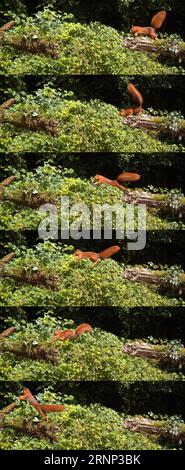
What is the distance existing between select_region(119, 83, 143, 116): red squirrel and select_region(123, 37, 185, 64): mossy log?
9.9 inches

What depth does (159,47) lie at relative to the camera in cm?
716

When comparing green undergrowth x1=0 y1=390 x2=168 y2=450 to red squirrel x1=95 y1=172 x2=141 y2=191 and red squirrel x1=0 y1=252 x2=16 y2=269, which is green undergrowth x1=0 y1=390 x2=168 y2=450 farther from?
red squirrel x1=95 y1=172 x2=141 y2=191

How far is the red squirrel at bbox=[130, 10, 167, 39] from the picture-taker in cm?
711

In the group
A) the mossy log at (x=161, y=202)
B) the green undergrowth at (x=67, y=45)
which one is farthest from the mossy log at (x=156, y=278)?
the green undergrowth at (x=67, y=45)

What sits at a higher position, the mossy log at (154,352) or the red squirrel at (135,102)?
the red squirrel at (135,102)

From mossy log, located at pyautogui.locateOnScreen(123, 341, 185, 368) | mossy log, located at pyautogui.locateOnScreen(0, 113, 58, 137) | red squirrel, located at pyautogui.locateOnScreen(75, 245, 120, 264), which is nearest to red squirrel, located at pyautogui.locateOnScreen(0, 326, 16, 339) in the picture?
red squirrel, located at pyautogui.locateOnScreen(75, 245, 120, 264)

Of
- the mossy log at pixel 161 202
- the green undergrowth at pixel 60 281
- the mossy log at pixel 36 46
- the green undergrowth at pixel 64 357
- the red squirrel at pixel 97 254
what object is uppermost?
the mossy log at pixel 36 46

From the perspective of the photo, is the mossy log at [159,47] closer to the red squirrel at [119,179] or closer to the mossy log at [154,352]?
the red squirrel at [119,179]

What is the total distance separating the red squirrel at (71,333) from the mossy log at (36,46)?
1.77 meters

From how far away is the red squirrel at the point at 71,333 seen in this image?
7.09 meters

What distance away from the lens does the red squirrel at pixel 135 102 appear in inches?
280

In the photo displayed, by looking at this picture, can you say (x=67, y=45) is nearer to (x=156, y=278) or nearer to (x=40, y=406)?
(x=156, y=278)

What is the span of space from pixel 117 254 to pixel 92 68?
122cm

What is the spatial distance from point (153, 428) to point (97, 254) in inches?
47.0
